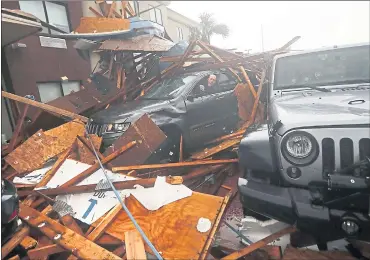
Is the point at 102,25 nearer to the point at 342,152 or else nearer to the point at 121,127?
the point at 121,127

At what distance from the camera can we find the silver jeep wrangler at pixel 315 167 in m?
2.15

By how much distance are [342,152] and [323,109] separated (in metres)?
0.56

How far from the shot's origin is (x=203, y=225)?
250 centimetres

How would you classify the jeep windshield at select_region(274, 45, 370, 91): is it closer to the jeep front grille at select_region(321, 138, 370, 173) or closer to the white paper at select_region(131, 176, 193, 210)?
the jeep front grille at select_region(321, 138, 370, 173)

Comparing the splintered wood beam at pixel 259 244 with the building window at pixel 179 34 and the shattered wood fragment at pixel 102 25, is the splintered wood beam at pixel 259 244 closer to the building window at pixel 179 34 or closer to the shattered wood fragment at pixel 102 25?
the shattered wood fragment at pixel 102 25

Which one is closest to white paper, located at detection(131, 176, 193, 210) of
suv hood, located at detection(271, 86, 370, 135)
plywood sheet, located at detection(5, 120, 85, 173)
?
suv hood, located at detection(271, 86, 370, 135)

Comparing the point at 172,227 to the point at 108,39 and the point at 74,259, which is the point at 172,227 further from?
the point at 108,39

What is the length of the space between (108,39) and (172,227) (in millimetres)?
6096

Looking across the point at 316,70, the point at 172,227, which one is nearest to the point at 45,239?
the point at 172,227

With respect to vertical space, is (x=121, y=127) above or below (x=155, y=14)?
below

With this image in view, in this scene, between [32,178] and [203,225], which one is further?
[32,178]

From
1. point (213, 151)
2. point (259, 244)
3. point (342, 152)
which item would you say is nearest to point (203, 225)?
point (259, 244)

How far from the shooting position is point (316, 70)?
12.3 ft

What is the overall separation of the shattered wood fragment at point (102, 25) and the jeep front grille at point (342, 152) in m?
6.41
